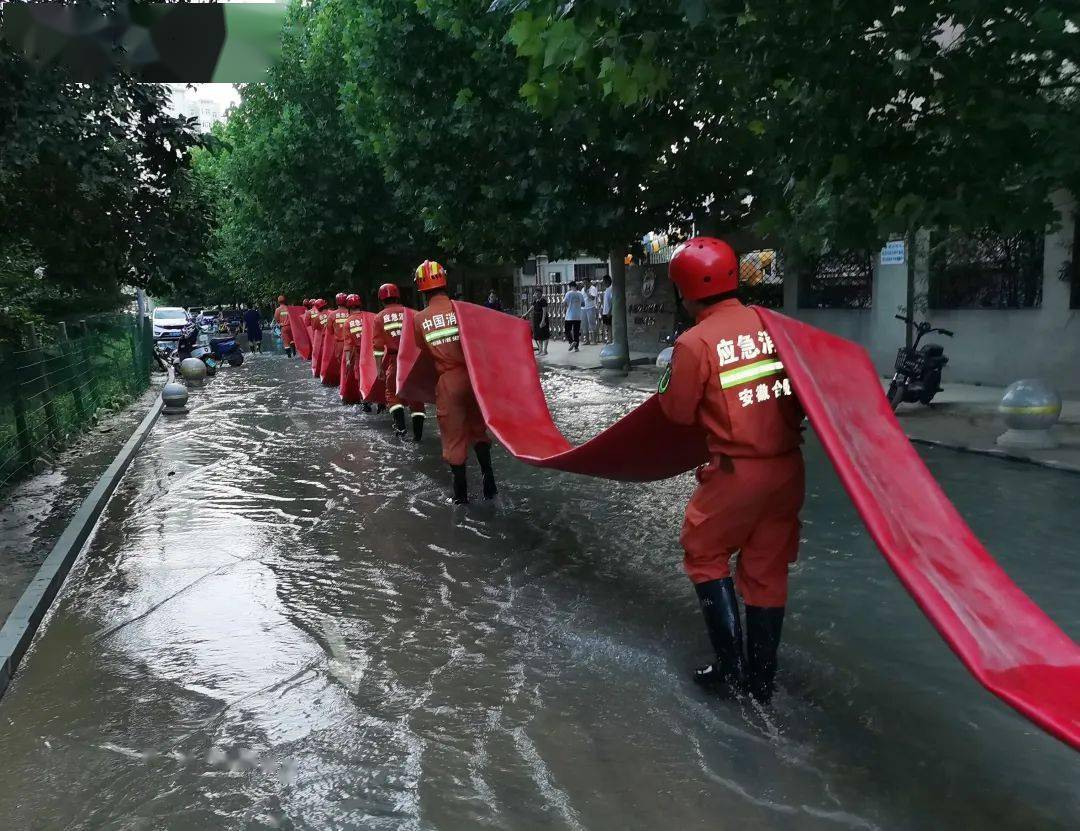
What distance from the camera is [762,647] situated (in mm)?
4160

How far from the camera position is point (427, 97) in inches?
728

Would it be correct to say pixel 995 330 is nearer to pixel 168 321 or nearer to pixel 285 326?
pixel 285 326

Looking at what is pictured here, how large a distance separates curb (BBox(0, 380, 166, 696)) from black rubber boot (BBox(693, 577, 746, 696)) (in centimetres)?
318

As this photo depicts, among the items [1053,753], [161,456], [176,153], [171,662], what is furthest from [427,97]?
[1053,753]

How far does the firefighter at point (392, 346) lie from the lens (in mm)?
11391

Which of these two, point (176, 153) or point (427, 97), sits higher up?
point (427, 97)

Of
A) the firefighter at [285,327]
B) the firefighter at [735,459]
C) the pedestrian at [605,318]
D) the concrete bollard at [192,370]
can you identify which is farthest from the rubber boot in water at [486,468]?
the firefighter at [285,327]

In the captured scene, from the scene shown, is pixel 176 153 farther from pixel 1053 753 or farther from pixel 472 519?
pixel 1053 753

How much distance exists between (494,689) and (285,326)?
2882cm

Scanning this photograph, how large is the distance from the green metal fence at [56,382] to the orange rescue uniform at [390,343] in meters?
3.51

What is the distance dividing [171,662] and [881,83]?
6477 mm

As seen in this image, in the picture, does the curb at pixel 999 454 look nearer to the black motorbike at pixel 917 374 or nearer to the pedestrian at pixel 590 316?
the black motorbike at pixel 917 374

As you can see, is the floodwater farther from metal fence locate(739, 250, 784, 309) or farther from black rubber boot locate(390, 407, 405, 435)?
metal fence locate(739, 250, 784, 309)

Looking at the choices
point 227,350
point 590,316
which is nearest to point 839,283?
point 590,316
